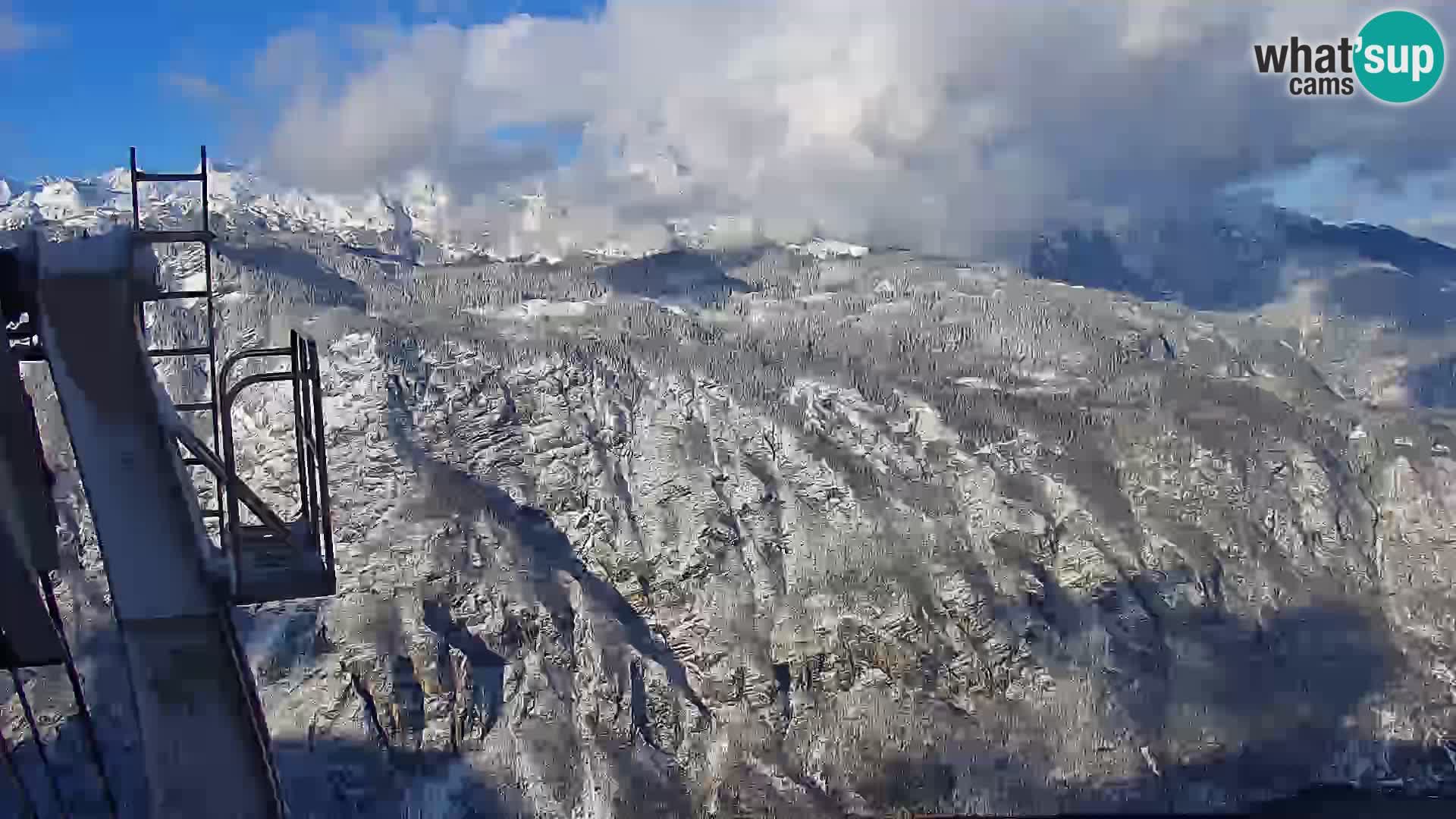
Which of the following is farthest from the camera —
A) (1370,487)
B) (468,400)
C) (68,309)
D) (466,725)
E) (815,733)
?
(1370,487)

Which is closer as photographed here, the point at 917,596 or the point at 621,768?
the point at 621,768

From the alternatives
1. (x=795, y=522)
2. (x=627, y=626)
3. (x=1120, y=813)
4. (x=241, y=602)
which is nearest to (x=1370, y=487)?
(x=1120, y=813)

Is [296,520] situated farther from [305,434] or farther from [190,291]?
[190,291]

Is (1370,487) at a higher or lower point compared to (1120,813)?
higher

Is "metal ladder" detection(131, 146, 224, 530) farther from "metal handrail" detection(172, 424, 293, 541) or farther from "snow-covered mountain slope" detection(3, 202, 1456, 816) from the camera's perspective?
"snow-covered mountain slope" detection(3, 202, 1456, 816)

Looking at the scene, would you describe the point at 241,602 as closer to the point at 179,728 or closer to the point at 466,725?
the point at 179,728

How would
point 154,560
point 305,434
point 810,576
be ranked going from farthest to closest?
point 810,576, point 305,434, point 154,560

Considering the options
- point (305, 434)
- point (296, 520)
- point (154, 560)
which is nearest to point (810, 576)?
point (296, 520)

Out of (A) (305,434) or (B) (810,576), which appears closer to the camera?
A: (A) (305,434)
